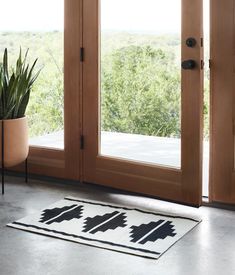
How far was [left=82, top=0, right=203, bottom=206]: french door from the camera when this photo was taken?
11.5ft

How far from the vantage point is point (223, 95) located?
346cm

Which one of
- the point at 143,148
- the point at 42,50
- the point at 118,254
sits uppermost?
the point at 42,50

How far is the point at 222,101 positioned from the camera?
11.4 ft

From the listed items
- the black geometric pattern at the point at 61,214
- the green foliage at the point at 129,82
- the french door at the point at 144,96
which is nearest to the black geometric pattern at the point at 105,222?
the black geometric pattern at the point at 61,214

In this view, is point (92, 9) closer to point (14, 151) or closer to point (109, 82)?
point (109, 82)

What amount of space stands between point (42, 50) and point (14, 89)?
447mm

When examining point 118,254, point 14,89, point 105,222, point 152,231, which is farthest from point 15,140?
point 118,254

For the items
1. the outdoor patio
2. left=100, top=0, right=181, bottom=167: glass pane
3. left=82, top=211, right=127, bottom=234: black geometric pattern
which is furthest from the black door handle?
left=82, top=211, right=127, bottom=234: black geometric pattern

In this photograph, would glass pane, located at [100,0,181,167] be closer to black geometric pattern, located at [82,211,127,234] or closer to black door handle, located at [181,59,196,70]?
black door handle, located at [181,59,196,70]

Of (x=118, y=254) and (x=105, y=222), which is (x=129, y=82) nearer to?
(x=105, y=222)

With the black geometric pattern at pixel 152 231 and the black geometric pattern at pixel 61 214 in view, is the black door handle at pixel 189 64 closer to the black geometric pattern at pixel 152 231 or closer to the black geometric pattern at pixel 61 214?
the black geometric pattern at pixel 152 231

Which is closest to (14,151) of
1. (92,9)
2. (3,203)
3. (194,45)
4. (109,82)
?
(3,203)

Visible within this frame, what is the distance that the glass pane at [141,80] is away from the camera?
360cm

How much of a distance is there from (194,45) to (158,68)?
323 mm
